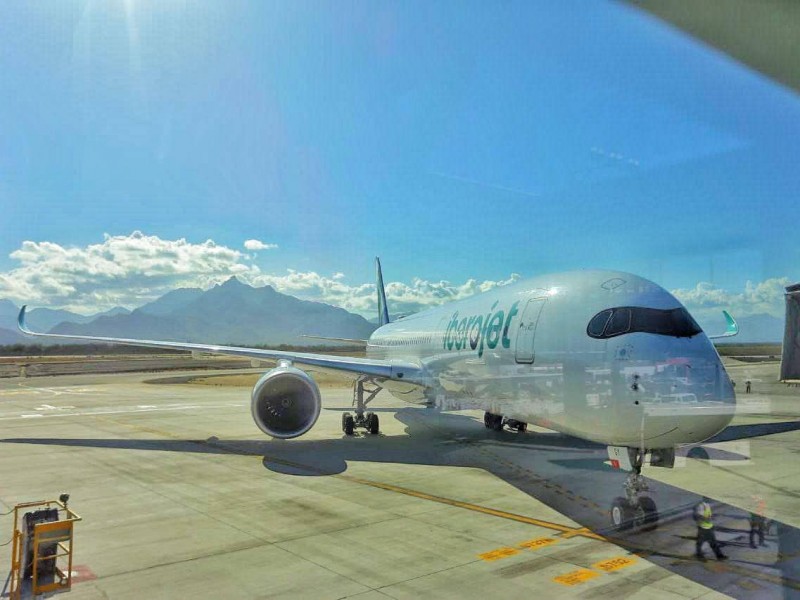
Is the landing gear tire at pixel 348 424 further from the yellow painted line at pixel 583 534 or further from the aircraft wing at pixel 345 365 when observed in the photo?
the yellow painted line at pixel 583 534

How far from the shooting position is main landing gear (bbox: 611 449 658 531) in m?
8.03

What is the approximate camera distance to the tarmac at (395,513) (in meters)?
6.05

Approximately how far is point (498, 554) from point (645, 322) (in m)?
3.61

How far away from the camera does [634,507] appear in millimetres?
8266

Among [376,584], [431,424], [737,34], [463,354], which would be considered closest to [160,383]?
[431,424]

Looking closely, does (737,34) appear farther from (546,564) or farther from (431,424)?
(431,424)

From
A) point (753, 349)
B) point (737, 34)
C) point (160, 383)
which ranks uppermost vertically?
point (737, 34)

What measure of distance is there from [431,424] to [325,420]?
372cm

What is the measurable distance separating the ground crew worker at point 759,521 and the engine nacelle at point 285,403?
8132 mm

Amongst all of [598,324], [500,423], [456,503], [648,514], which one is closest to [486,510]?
[456,503]

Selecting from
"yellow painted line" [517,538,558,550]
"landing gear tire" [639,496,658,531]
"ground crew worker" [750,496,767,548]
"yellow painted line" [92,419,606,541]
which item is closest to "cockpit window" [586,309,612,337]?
"landing gear tire" [639,496,658,531]

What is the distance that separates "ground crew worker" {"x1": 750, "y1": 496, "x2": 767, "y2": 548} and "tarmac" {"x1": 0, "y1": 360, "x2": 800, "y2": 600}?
0.09 meters

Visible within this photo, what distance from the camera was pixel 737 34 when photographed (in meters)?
2.39

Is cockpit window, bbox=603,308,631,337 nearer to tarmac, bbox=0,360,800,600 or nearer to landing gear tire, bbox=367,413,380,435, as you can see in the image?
tarmac, bbox=0,360,800,600
